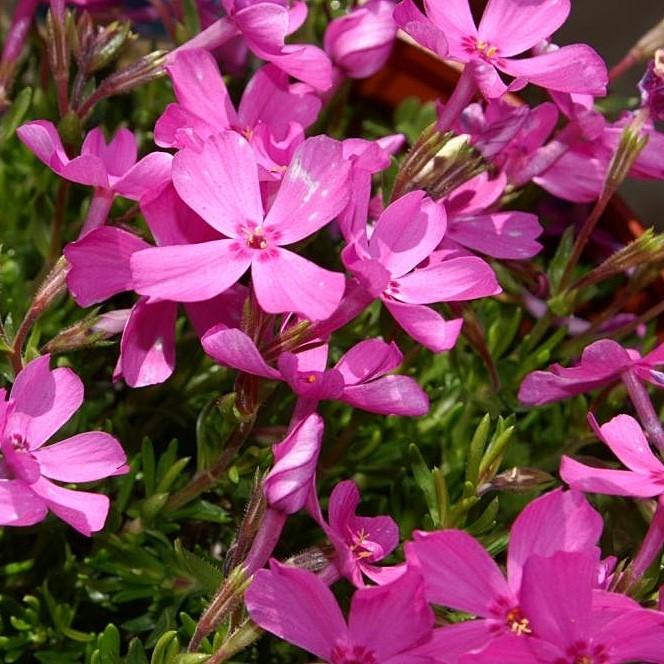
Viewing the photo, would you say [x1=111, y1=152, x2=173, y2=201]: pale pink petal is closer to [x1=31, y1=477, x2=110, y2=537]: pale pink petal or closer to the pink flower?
[x1=31, y1=477, x2=110, y2=537]: pale pink petal

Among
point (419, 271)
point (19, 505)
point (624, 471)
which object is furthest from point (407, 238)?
point (19, 505)

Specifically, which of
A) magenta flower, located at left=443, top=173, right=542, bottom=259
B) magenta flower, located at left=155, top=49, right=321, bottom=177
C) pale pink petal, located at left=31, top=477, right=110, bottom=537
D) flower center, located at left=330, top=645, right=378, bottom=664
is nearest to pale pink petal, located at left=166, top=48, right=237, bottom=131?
magenta flower, located at left=155, top=49, right=321, bottom=177

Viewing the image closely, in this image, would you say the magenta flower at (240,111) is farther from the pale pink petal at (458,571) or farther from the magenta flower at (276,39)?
the pale pink petal at (458,571)

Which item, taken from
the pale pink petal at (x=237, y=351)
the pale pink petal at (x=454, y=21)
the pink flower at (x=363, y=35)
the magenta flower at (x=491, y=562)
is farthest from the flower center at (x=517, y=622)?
the pink flower at (x=363, y=35)

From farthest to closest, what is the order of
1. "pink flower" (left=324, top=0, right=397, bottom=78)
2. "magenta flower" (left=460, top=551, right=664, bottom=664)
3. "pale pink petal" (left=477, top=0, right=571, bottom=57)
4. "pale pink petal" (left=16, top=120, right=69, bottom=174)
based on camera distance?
"pink flower" (left=324, top=0, right=397, bottom=78), "pale pink petal" (left=477, top=0, right=571, bottom=57), "pale pink petal" (left=16, top=120, right=69, bottom=174), "magenta flower" (left=460, top=551, right=664, bottom=664)

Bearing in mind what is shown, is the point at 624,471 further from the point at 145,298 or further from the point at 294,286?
the point at 145,298

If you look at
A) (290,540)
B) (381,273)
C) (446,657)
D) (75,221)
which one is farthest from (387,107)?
(446,657)
